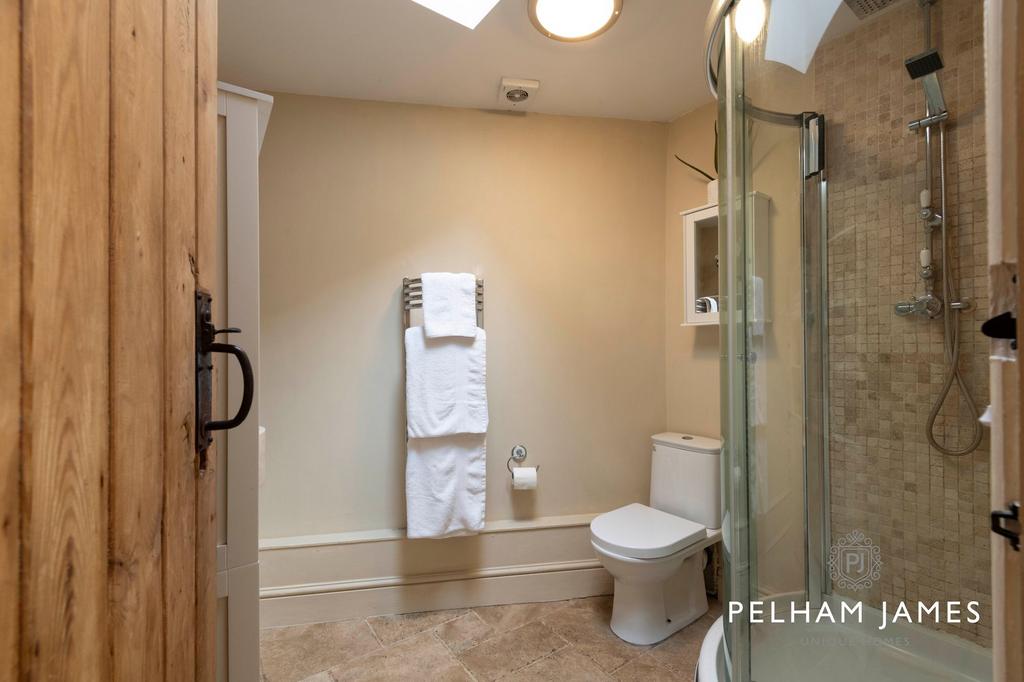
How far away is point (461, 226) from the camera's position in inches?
87.5

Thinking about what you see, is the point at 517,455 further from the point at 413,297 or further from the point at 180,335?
the point at 180,335

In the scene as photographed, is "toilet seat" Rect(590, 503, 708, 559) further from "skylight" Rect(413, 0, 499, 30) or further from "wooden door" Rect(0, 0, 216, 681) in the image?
"skylight" Rect(413, 0, 499, 30)

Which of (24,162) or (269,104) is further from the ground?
(269,104)

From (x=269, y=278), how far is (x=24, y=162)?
1.79 metres

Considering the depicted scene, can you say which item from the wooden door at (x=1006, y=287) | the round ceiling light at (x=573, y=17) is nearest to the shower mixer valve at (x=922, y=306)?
the wooden door at (x=1006, y=287)

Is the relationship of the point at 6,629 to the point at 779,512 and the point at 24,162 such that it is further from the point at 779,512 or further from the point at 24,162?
the point at 779,512

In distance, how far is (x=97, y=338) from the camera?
470 mm

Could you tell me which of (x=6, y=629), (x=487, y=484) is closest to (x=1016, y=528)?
(x=6, y=629)

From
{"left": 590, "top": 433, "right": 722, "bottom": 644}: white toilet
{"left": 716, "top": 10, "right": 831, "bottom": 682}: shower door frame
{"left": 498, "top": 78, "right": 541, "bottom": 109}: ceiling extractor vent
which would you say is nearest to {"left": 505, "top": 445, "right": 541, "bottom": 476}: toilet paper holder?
{"left": 590, "top": 433, "right": 722, "bottom": 644}: white toilet

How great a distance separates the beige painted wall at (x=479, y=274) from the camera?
206 cm

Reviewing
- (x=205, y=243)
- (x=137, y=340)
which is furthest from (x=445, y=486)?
(x=137, y=340)

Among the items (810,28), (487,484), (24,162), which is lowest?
(487,484)

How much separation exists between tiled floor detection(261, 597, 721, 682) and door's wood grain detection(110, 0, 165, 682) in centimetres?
132

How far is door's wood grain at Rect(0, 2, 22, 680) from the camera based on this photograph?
36 cm
